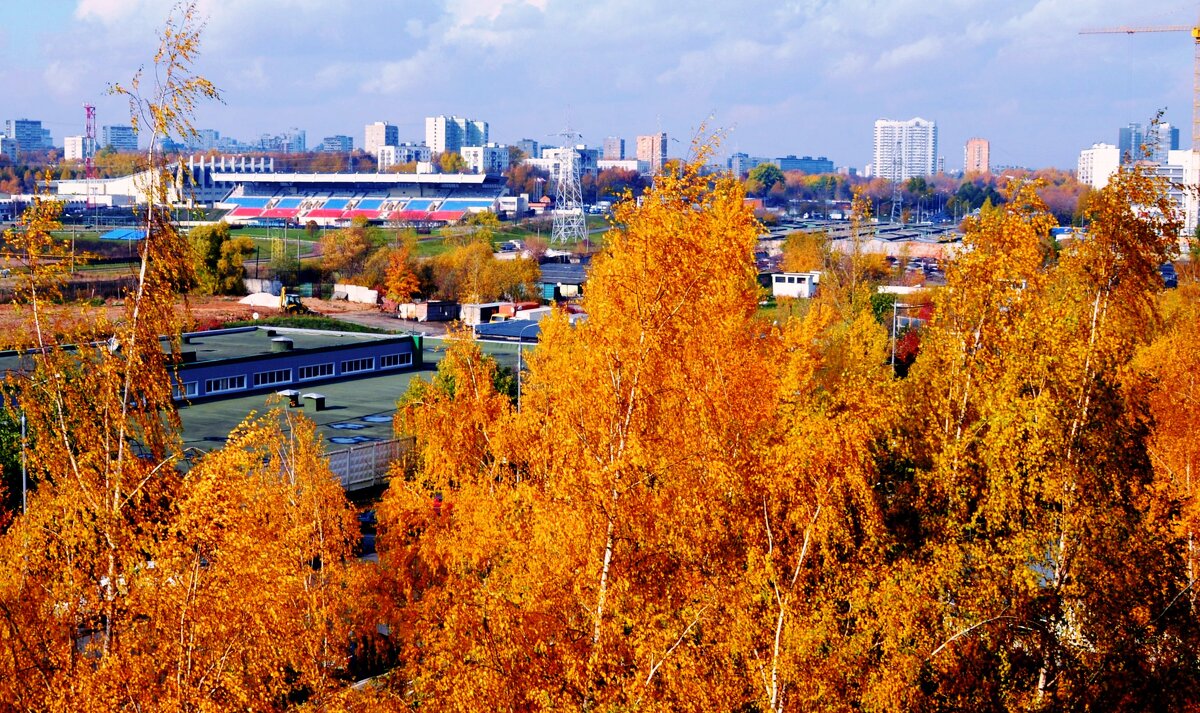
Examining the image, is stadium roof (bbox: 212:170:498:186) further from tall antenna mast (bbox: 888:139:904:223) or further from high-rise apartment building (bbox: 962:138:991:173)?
high-rise apartment building (bbox: 962:138:991:173)

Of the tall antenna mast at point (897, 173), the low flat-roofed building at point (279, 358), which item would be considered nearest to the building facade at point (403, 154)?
the tall antenna mast at point (897, 173)

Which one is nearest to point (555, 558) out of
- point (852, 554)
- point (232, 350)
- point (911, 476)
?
point (852, 554)

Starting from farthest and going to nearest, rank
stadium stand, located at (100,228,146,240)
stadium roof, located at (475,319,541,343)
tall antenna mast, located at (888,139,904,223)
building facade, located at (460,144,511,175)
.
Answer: building facade, located at (460,144,511,175) < tall antenna mast, located at (888,139,904,223) < stadium stand, located at (100,228,146,240) < stadium roof, located at (475,319,541,343)

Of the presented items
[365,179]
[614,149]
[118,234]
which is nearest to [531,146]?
[614,149]

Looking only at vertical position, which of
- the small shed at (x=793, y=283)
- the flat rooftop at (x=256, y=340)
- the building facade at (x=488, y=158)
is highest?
the building facade at (x=488, y=158)

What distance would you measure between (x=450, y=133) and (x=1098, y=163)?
9791 centimetres

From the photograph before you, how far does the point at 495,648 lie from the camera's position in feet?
17.1

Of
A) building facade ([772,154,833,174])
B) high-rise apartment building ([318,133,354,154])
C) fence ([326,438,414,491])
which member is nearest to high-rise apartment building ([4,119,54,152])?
high-rise apartment building ([318,133,354,154])

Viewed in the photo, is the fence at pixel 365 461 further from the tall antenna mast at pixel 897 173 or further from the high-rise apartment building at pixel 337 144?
the high-rise apartment building at pixel 337 144

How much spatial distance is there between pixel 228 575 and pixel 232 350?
1895 cm

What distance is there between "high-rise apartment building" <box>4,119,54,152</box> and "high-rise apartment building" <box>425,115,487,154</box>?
1856 inches

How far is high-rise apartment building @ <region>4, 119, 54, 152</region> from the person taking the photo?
153m

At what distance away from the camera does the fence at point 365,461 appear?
51.0ft

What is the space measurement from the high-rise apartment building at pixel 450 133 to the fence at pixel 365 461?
491ft
